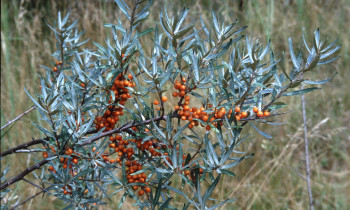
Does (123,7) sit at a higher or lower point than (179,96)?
higher

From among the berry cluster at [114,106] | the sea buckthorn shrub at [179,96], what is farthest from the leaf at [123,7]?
the berry cluster at [114,106]

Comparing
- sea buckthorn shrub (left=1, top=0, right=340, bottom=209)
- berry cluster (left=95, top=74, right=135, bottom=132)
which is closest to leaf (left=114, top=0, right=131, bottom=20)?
sea buckthorn shrub (left=1, top=0, right=340, bottom=209)

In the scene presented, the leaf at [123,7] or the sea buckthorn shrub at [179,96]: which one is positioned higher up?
the leaf at [123,7]

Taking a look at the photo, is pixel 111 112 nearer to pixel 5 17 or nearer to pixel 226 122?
pixel 226 122

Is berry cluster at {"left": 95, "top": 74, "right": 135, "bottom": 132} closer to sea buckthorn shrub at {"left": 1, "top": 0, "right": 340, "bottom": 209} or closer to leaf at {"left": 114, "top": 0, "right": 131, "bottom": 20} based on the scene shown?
Result: sea buckthorn shrub at {"left": 1, "top": 0, "right": 340, "bottom": 209}

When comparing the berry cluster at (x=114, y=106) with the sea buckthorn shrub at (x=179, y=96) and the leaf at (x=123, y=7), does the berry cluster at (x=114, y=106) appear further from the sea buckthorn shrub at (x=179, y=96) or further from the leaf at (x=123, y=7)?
the leaf at (x=123, y=7)

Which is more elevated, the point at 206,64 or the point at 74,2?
the point at 74,2

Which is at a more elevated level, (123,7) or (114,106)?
(123,7)

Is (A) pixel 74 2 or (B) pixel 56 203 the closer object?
(B) pixel 56 203

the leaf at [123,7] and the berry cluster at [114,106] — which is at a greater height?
the leaf at [123,7]

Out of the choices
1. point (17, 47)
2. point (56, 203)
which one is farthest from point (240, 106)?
point (17, 47)

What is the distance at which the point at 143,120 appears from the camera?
80 centimetres

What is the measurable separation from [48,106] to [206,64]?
0.34 metres

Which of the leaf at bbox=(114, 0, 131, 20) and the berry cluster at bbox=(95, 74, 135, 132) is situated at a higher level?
the leaf at bbox=(114, 0, 131, 20)
